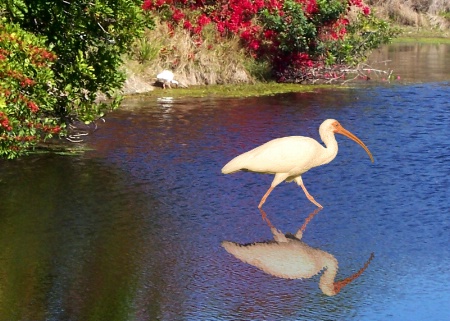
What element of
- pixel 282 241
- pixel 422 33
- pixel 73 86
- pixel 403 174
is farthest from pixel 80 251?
pixel 422 33

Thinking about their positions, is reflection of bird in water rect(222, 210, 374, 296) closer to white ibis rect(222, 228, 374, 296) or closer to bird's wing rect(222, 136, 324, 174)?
white ibis rect(222, 228, 374, 296)

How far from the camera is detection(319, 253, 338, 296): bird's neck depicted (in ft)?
25.8

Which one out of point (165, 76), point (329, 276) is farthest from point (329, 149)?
point (165, 76)

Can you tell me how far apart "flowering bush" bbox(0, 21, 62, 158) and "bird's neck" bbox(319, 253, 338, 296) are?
3526 millimetres

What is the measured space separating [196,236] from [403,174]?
380 cm

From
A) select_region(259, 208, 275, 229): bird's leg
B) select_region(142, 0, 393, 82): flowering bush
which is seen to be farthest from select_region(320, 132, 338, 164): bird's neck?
select_region(142, 0, 393, 82): flowering bush

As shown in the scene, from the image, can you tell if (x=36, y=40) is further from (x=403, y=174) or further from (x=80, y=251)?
(x=403, y=174)

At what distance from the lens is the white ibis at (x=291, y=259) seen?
8188 millimetres

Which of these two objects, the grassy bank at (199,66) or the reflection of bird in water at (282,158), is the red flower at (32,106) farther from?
the grassy bank at (199,66)

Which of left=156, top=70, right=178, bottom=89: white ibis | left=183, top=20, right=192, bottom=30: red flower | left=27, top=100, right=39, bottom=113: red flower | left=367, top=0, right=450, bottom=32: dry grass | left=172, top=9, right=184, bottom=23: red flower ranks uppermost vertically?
left=27, top=100, right=39, bottom=113: red flower

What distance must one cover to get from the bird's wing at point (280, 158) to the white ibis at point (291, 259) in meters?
1.01

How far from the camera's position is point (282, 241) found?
9.33 meters

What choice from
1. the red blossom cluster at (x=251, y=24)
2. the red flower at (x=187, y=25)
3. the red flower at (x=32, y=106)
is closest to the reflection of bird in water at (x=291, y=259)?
the red flower at (x=32, y=106)

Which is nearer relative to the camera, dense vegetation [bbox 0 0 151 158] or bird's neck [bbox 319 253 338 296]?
bird's neck [bbox 319 253 338 296]
